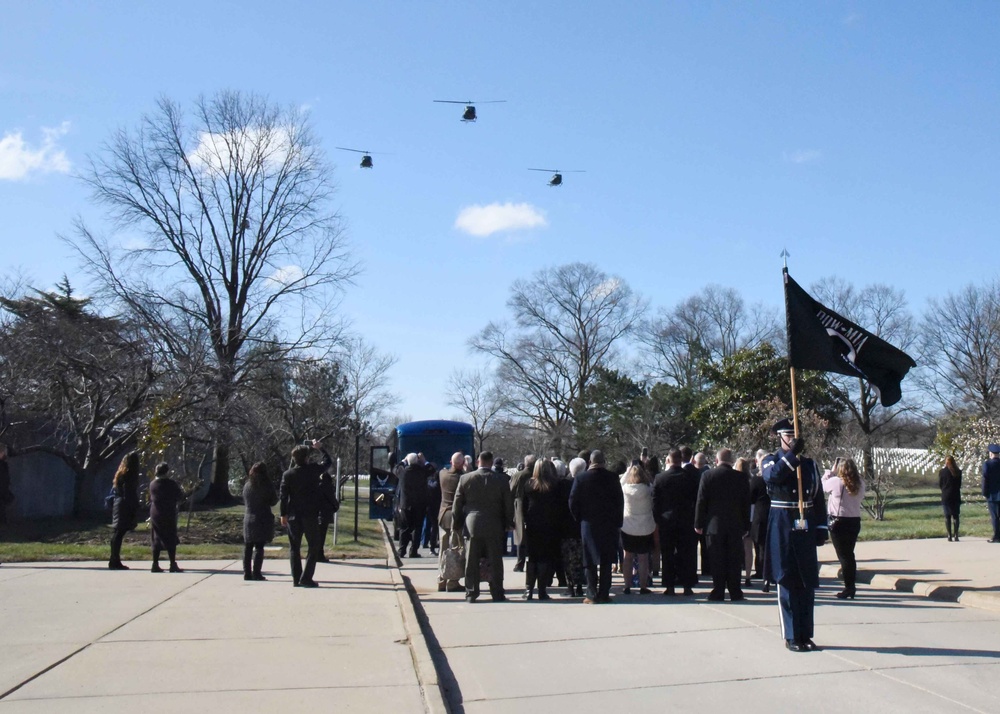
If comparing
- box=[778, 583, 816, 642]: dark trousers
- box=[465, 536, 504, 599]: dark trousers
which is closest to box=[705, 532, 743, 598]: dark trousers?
box=[465, 536, 504, 599]: dark trousers

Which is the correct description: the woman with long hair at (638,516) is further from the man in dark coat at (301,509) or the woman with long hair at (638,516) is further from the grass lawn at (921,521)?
the grass lawn at (921,521)

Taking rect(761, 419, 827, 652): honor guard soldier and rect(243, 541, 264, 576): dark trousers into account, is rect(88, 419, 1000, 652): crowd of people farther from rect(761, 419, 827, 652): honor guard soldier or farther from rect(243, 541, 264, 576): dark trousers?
rect(761, 419, 827, 652): honor guard soldier

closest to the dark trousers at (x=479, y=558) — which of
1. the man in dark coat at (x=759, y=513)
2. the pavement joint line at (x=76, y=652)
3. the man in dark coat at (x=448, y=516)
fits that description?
the man in dark coat at (x=448, y=516)

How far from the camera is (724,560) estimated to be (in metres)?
11.3

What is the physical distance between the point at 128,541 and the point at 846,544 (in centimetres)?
1397

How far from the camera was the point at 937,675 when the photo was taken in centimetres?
704

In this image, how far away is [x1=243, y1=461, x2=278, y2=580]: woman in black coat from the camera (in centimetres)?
1307

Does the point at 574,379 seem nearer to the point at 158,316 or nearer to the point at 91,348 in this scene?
the point at 158,316

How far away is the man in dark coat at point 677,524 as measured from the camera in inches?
476

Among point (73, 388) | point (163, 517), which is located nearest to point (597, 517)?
point (163, 517)

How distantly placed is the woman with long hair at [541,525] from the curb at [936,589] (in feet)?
15.3

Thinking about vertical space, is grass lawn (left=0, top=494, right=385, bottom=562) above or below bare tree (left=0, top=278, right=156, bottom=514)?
below

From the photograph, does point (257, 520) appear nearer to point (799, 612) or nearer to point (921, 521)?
point (799, 612)

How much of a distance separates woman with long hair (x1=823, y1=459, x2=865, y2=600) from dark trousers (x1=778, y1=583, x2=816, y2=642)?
3791 millimetres
